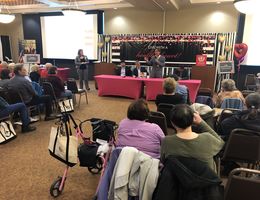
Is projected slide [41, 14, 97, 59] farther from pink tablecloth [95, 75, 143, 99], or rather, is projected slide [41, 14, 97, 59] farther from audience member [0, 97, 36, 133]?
audience member [0, 97, 36, 133]

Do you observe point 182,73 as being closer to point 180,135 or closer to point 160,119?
point 160,119

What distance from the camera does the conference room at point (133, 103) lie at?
1.59 meters

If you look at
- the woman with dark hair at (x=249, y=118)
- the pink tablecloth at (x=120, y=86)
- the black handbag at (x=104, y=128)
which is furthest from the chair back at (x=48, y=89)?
the woman with dark hair at (x=249, y=118)

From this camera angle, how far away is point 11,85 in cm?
414

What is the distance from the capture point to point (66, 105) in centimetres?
524

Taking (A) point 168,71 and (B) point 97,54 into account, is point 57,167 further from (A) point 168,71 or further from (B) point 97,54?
(B) point 97,54

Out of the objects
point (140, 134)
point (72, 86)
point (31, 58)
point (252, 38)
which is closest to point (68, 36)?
point (31, 58)

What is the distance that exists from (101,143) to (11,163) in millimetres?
1458

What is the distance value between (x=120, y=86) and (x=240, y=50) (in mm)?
3948

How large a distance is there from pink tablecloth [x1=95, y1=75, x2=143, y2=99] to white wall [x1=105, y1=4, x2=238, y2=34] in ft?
10.5

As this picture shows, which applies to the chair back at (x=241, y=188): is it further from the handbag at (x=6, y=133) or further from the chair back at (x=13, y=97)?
the chair back at (x=13, y=97)

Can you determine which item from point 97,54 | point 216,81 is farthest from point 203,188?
point 97,54

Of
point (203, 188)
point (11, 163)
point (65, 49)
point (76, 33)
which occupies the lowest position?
point (11, 163)

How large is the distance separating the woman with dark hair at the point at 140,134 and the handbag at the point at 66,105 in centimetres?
337
